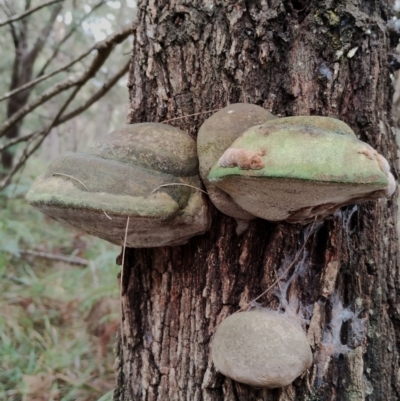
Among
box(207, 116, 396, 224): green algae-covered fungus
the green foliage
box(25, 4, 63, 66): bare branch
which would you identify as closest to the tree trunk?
box(207, 116, 396, 224): green algae-covered fungus

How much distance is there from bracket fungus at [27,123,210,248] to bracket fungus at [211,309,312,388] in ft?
1.34

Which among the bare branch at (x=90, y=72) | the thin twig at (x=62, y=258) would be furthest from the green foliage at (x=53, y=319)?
the bare branch at (x=90, y=72)

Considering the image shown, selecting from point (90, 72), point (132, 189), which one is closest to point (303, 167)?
point (132, 189)

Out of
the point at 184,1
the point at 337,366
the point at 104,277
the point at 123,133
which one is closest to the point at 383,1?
the point at 184,1

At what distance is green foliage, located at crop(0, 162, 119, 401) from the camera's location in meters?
3.36

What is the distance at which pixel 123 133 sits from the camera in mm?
1497

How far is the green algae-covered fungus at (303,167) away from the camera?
1034 millimetres

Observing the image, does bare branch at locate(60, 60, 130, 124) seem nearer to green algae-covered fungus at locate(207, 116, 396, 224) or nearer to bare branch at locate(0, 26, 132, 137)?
bare branch at locate(0, 26, 132, 137)

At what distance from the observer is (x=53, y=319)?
446cm

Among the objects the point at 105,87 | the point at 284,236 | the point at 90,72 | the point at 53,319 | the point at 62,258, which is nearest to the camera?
the point at 284,236

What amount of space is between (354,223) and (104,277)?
14.3ft

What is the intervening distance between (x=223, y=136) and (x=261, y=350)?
30.4 inches

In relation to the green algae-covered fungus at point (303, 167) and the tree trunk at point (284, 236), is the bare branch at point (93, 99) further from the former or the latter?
the green algae-covered fungus at point (303, 167)

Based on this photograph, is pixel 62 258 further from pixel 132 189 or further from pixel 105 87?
pixel 132 189
